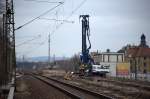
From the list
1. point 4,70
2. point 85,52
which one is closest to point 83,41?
point 85,52

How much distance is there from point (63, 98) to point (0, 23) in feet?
73.4

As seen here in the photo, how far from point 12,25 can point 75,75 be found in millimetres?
29011

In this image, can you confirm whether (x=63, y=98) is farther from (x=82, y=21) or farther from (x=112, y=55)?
(x=112, y=55)

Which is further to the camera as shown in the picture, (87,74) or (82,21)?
(87,74)

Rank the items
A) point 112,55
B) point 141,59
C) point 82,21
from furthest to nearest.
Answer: point 141,59
point 112,55
point 82,21

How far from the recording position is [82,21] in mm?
59312

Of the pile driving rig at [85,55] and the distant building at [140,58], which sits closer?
the pile driving rig at [85,55]

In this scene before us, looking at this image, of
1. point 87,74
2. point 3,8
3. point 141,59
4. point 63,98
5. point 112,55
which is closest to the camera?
point 63,98

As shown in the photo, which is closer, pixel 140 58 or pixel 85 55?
pixel 85 55

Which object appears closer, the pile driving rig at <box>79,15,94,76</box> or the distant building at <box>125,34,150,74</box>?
the pile driving rig at <box>79,15,94,76</box>

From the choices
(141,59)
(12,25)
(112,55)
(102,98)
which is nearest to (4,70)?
(12,25)

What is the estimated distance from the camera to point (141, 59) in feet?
420

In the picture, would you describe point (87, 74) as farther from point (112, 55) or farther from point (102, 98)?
point (112, 55)

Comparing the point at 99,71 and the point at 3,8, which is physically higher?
the point at 3,8
